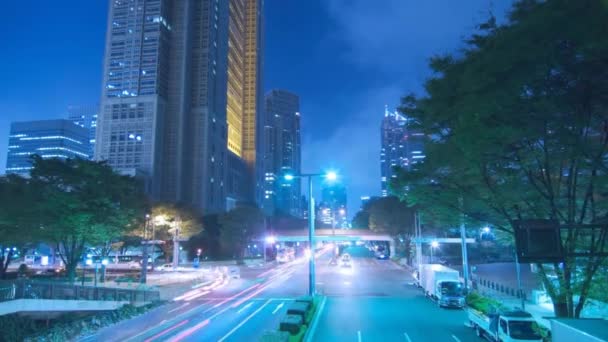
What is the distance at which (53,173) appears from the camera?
3797cm

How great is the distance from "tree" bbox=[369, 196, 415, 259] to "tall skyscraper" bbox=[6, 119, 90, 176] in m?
146

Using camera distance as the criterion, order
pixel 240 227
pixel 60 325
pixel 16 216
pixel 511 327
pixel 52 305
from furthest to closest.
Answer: pixel 240 227 → pixel 16 216 → pixel 60 325 → pixel 52 305 → pixel 511 327

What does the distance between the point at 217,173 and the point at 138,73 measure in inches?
1365

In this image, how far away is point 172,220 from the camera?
67750mm

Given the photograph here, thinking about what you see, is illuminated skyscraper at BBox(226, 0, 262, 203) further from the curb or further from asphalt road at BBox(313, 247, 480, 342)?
the curb

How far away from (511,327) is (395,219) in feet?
200

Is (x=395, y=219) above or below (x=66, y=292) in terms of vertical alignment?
above

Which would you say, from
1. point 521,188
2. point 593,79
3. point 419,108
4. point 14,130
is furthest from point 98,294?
point 14,130

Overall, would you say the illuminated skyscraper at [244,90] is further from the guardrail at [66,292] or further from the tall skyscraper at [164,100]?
the guardrail at [66,292]

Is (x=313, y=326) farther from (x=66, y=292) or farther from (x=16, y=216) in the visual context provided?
(x=16, y=216)

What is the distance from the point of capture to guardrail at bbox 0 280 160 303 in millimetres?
24833

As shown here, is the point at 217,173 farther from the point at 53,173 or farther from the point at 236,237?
the point at 53,173

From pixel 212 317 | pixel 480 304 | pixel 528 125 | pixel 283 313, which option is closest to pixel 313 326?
pixel 283 313

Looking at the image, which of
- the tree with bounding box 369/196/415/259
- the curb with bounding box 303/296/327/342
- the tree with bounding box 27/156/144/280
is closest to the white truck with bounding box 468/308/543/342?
the curb with bounding box 303/296/327/342
